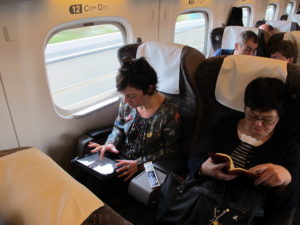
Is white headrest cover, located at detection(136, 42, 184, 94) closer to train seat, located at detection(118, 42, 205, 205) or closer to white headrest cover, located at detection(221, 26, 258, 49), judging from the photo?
train seat, located at detection(118, 42, 205, 205)

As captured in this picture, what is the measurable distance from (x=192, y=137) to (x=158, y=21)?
1560 millimetres

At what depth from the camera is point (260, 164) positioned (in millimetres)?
1303

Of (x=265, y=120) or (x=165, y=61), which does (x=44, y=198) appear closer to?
(x=265, y=120)

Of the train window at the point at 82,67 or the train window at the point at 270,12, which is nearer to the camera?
the train window at the point at 82,67

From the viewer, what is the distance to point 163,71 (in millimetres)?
1821

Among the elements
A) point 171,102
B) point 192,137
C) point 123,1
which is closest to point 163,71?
point 171,102

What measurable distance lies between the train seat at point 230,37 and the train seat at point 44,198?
2797 millimetres

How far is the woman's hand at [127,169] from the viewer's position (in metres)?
1.60

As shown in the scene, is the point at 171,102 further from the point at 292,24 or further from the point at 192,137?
the point at 292,24

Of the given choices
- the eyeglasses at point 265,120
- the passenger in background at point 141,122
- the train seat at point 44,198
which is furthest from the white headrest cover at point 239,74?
the train seat at point 44,198

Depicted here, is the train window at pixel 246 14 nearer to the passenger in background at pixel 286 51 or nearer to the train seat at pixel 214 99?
the passenger in background at pixel 286 51

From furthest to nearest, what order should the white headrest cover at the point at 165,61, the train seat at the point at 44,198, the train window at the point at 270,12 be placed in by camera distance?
the train window at the point at 270,12, the white headrest cover at the point at 165,61, the train seat at the point at 44,198

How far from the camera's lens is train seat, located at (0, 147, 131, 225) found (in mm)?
843

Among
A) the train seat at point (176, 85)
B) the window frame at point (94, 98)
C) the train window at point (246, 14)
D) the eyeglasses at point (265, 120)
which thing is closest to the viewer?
the eyeglasses at point (265, 120)
